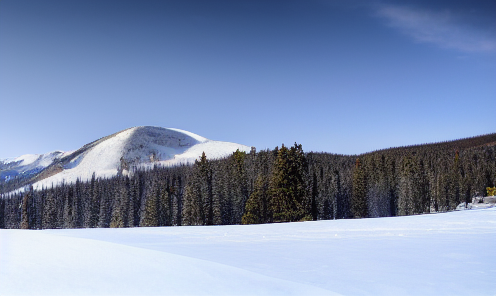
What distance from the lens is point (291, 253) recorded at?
26.2ft

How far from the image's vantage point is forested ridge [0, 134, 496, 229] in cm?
4787

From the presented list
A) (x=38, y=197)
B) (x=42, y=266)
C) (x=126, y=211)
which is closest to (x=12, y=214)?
(x=38, y=197)

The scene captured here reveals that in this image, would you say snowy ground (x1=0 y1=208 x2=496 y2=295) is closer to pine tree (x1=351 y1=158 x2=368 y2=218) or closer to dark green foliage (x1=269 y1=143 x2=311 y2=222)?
dark green foliage (x1=269 y1=143 x2=311 y2=222)

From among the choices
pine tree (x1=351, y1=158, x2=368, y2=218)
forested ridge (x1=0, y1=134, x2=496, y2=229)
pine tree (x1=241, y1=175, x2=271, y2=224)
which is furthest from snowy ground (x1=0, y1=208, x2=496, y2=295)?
pine tree (x1=351, y1=158, x2=368, y2=218)

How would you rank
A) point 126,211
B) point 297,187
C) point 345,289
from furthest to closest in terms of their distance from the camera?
1. point 126,211
2. point 297,187
3. point 345,289

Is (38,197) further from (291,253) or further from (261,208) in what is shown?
(291,253)

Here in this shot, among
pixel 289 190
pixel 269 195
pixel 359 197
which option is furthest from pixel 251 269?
pixel 359 197

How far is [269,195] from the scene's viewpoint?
5344 cm

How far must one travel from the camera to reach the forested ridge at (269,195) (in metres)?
47.9

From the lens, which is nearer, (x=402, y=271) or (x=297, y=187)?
(x=402, y=271)

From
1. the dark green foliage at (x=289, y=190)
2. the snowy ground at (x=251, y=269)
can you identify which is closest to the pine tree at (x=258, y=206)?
the dark green foliage at (x=289, y=190)

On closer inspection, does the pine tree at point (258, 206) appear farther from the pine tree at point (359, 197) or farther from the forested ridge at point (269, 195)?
the pine tree at point (359, 197)

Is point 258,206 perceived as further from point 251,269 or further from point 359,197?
point 251,269

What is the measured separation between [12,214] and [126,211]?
62.8m
